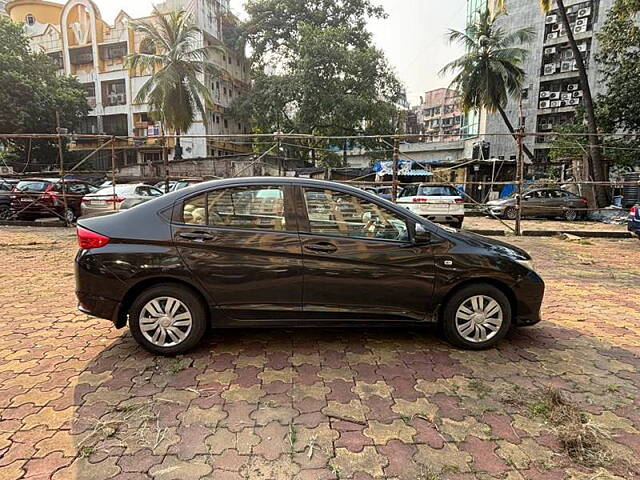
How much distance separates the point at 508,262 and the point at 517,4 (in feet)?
113

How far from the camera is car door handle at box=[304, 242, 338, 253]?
323 cm

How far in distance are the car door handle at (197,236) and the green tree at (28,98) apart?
24790 millimetres

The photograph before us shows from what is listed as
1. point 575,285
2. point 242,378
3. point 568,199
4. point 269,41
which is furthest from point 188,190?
point 269,41

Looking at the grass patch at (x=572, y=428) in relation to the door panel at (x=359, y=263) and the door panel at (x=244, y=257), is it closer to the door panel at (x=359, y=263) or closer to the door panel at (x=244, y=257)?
the door panel at (x=359, y=263)

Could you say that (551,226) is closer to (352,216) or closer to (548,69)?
(352,216)

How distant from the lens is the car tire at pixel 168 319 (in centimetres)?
322

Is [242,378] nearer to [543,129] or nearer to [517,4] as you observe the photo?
[543,129]

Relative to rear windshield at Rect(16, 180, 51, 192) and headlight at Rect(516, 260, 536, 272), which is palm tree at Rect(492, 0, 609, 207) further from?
rear windshield at Rect(16, 180, 51, 192)

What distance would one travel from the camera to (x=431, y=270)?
331cm

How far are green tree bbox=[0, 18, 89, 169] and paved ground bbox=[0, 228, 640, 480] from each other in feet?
81.2

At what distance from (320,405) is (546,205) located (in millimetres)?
16484

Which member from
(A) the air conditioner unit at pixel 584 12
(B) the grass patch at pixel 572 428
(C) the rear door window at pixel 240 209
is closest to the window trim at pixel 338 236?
(C) the rear door window at pixel 240 209

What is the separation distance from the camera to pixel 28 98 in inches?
953

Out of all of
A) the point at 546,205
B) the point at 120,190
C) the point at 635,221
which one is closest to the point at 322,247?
the point at 635,221
